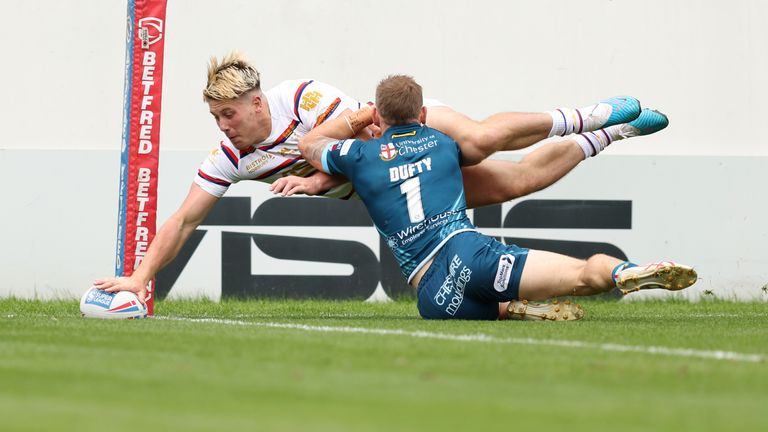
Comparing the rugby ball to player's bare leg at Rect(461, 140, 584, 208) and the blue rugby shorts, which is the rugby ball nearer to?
the blue rugby shorts

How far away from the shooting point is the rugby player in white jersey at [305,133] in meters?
6.90

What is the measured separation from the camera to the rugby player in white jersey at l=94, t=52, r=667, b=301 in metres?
6.90

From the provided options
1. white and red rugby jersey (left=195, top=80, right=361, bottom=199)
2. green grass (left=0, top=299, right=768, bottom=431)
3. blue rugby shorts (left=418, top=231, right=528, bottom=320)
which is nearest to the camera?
green grass (left=0, top=299, right=768, bottom=431)

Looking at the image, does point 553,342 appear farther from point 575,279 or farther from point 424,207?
point 424,207

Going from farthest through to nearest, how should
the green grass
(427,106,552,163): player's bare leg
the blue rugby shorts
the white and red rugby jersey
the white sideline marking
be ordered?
1. the white and red rugby jersey
2. (427,106,552,163): player's bare leg
3. the blue rugby shorts
4. the white sideline marking
5. the green grass

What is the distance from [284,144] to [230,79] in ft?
1.69

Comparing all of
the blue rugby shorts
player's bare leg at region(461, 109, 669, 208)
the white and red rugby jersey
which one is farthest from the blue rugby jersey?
player's bare leg at region(461, 109, 669, 208)

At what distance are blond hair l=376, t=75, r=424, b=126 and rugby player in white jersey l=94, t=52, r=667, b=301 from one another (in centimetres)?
26

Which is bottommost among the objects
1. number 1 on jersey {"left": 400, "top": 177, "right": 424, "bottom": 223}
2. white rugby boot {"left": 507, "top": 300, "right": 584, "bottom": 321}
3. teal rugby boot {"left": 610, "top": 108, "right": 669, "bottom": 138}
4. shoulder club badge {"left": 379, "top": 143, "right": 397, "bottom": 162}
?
white rugby boot {"left": 507, "top": 300, "right": 584, "bottom": 321}

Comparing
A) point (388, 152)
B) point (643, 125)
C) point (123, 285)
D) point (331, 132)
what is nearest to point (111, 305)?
point (123, 285)

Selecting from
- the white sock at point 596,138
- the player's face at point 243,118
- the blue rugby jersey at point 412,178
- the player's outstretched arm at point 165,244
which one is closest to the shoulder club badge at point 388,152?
the blue rugby jersey at point 412,178

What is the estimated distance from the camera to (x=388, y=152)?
6727mm

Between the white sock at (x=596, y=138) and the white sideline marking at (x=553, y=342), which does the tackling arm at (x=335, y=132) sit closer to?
the white sideline marking at (x=553, y=342)

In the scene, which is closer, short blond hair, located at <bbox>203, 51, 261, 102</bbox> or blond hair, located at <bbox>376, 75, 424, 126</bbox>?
blond hair, located at <bbox>376, 75, 424, 126</bbox>
